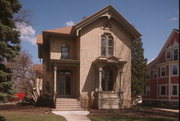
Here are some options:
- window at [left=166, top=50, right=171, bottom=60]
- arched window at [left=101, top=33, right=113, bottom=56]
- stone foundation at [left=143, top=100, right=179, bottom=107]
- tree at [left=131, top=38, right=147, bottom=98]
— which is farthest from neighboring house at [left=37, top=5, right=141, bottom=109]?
window at [left=166, top=50, right=171, bottom=60]

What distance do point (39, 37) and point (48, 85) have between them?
7.96 metres

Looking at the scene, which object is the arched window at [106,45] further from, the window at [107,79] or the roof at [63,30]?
the roof at [63,30]

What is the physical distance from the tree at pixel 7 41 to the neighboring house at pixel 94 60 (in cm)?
785

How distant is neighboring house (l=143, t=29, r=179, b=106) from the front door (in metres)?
14.0

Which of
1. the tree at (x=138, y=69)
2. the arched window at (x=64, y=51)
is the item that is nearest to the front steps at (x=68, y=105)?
the arched window at (x=64, y=51)

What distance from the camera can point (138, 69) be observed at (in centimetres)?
2800

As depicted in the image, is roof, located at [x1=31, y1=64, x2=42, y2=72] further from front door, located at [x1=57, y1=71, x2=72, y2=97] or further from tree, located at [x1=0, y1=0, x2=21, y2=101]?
tree, located at [x1=0, y1=0, x2=21, y2=101]

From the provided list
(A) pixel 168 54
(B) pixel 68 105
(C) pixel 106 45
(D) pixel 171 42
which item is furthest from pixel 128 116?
(D) pixel 171 42

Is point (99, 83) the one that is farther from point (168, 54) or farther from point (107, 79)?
point (168, 54)

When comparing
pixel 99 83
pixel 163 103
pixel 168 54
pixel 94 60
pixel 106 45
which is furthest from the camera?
pixel 168 54

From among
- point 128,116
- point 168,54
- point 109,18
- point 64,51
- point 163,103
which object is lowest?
point 163,103

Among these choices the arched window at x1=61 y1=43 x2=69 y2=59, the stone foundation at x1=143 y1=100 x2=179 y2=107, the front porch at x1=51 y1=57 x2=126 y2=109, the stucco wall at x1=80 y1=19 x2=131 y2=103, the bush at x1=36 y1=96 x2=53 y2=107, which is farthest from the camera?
the stone foundation at x1=143 y1=100 x2=179 y2=107

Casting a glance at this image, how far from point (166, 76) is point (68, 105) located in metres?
16.9

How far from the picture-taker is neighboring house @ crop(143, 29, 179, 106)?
26688mm
